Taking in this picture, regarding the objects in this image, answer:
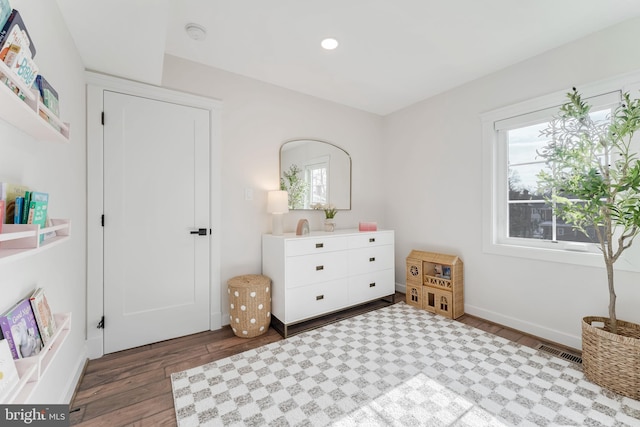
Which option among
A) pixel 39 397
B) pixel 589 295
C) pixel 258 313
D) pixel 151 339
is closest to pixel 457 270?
pixel 589 295

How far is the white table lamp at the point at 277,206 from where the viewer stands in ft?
8.85

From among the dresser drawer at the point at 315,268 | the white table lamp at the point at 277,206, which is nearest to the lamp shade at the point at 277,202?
the white table lamp at the point at 277,206

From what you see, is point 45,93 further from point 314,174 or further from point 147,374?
point 314,174

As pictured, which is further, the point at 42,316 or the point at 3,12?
the point at 42,316

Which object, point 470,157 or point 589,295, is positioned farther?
point 470,157

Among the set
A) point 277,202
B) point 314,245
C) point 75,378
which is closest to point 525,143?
point 314,245

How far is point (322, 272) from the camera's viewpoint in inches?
105

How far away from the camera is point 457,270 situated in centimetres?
289

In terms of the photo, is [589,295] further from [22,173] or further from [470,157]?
[22,173]

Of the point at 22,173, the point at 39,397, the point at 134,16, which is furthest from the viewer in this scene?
the point at 134,16

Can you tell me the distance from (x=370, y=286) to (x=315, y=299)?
0.75 metres

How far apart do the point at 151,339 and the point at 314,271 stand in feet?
4.88

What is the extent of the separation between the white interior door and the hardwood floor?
169mm

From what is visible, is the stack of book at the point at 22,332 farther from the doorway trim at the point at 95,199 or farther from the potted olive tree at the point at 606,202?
the potted olive tree at the point at 606,202
